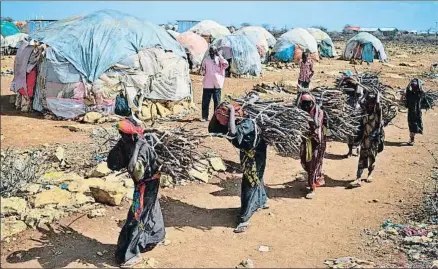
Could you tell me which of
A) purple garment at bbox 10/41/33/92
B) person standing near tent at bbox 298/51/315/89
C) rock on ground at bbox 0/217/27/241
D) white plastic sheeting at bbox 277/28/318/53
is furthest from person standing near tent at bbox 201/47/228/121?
white plastic sheeting at bbox 277/28/318/53

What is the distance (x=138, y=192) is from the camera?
4.55m

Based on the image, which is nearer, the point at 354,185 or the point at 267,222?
the point at 267,222

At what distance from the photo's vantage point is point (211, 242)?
5.17 meters

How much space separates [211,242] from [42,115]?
7581mm

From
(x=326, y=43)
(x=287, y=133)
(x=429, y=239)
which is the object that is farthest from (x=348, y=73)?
(x=326, y=43)

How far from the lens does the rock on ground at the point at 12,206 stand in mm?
5426

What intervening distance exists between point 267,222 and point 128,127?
2308 millimetres

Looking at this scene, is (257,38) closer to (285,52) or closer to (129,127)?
(285,52)

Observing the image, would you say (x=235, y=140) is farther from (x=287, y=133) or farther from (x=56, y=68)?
(x=56, y=68)

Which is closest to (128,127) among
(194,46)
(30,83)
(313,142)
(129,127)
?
(129,127)

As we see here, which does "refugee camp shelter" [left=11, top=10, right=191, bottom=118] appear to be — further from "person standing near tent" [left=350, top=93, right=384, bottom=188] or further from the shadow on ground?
the shadow on ground

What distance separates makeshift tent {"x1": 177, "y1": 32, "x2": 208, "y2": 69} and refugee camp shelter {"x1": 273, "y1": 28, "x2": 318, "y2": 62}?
5.46m

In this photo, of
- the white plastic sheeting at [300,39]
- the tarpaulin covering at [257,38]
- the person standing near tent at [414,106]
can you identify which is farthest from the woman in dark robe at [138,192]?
the white plastic sheeting at [300,39]

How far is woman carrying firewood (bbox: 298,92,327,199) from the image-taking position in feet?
20.6
